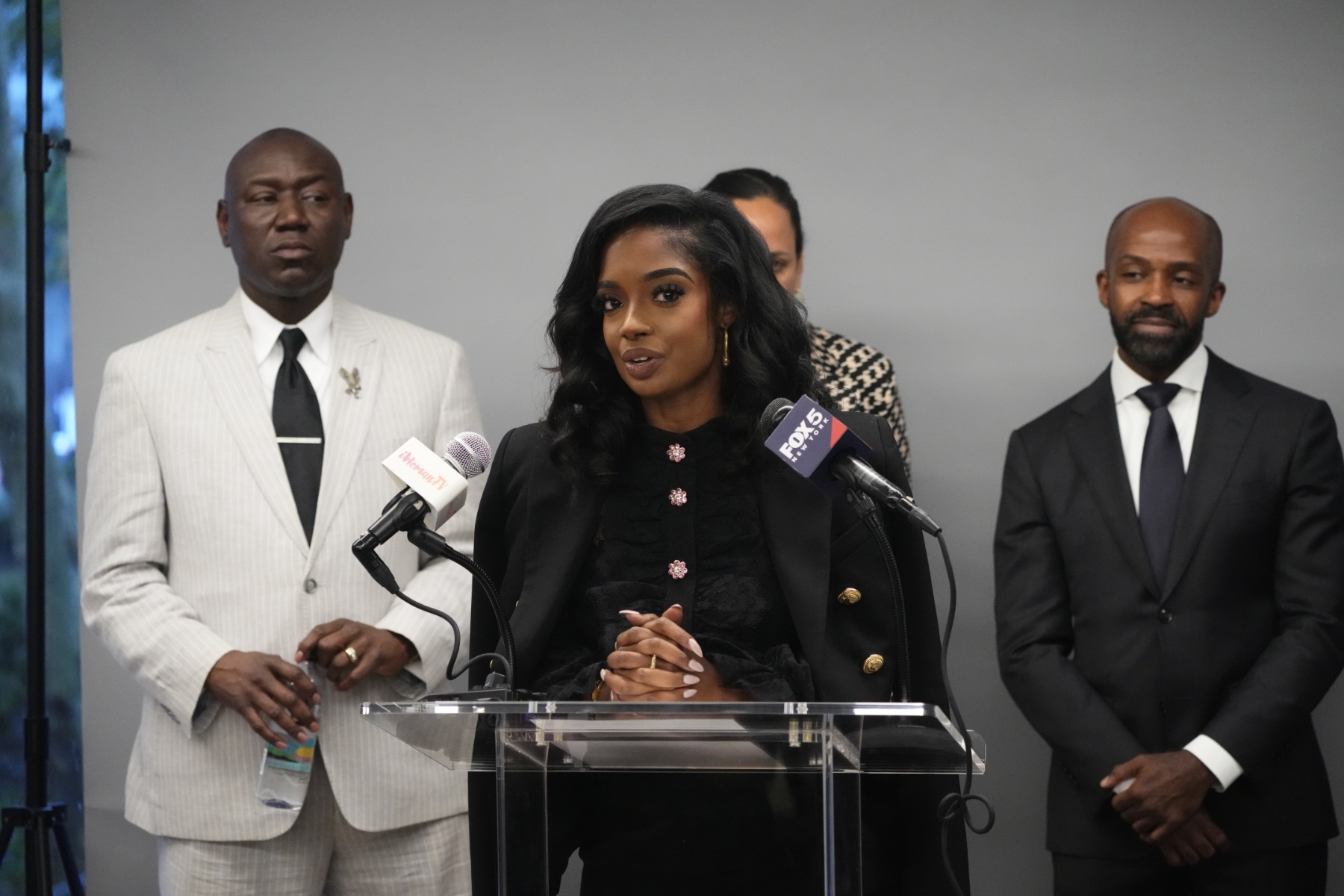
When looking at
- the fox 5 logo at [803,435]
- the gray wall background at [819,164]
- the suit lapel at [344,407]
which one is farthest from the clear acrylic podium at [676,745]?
the gray wall background at [819,164]

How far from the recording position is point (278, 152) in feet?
11.7

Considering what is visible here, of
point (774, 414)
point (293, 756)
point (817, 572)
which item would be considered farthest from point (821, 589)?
point (293, 756)

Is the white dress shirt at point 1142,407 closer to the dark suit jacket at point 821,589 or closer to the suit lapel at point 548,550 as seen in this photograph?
the dark suit jacket at point 821,589

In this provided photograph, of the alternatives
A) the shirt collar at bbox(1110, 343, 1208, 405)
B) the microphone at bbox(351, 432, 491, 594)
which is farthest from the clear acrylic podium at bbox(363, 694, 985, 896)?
the shirt collar at bbox(1110, 343, 1208, 405)

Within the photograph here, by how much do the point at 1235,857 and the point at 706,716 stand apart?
2.05m

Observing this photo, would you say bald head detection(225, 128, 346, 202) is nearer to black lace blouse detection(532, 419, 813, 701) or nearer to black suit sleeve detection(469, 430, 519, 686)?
black suit sleeve detection(469, 430, 519, 686)

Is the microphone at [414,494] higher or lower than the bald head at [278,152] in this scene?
lower

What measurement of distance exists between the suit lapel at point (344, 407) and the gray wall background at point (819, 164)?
1.02 meters

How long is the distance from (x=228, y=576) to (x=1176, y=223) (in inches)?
95.5

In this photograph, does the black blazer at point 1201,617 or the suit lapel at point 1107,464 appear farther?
the suit lapel at point 1107,464

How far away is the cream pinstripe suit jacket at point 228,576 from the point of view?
3174 mm

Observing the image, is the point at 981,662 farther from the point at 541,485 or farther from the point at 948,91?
the point at 541,485

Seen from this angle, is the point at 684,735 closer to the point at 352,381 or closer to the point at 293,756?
the point at 293,756

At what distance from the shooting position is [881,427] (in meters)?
2.34
